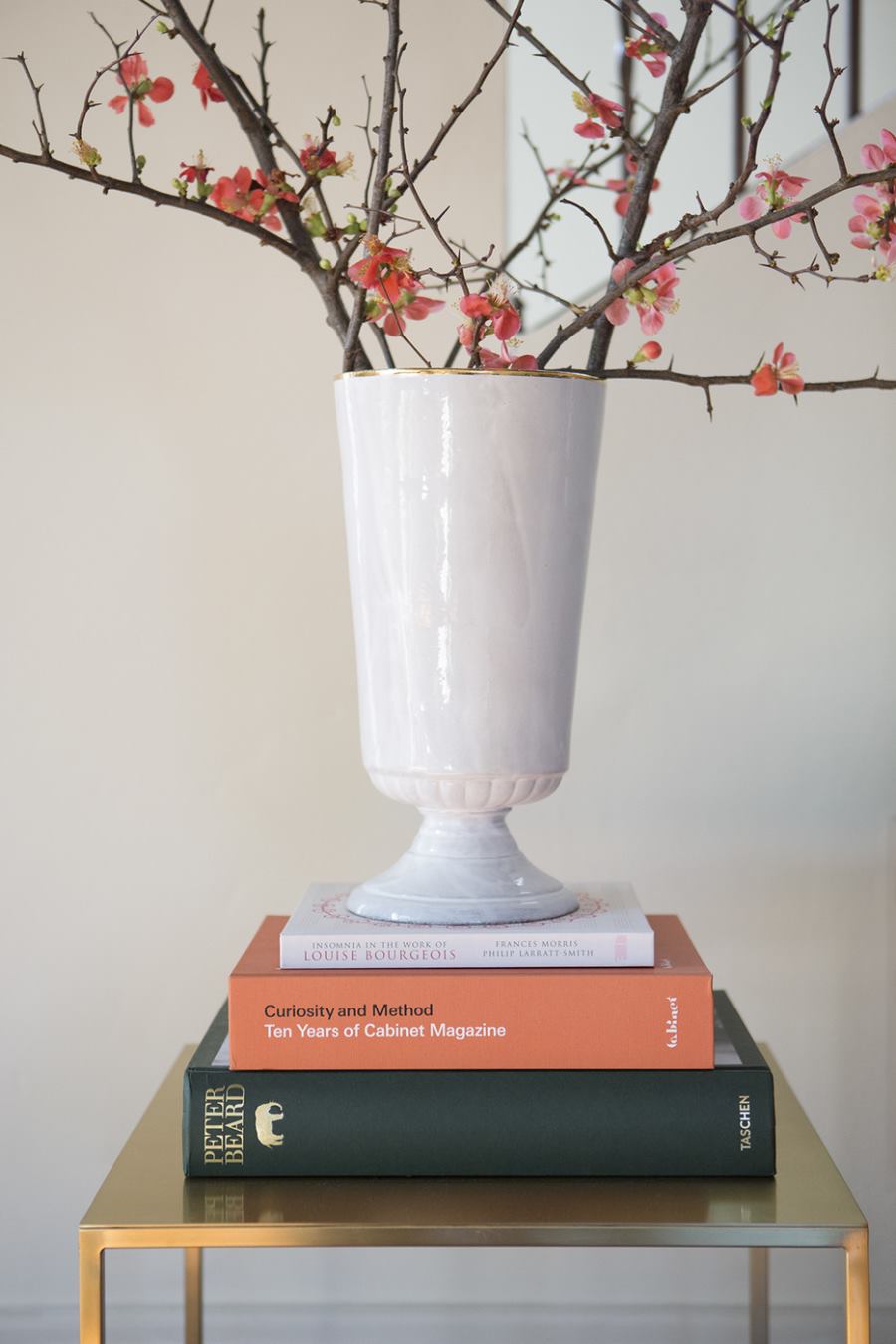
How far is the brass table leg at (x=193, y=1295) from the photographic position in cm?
121

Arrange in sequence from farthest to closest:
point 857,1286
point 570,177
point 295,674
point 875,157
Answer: point 295,674, point 570,177, point 875,157, point 857,1286

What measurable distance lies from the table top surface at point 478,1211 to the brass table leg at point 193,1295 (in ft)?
1.33

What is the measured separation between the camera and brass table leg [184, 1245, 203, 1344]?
3.96 feet

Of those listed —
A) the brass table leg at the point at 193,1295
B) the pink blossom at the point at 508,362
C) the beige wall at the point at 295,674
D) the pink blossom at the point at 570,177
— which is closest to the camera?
the pink blossom at the point at 508,362

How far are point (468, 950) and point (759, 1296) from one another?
57 cm

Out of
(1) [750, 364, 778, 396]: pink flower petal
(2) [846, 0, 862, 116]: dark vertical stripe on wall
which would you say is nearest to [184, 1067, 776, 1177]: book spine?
(1) [750, 364, 778, 396]: pink flower petal

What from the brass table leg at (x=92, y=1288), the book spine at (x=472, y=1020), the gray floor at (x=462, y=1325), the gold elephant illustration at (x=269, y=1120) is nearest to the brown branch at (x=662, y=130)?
the book spine at (x=472, y=1020)

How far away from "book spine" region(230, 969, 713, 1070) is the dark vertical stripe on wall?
3.24 feet

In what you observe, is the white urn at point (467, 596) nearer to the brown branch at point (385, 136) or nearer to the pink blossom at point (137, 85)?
the brown branch at point (385, 136)

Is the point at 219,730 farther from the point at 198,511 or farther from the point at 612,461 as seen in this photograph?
the point at 612,461

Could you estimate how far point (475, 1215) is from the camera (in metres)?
0.78

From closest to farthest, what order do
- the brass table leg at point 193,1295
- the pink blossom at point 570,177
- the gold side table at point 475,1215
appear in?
the gold side table at point 475,1215 < the pink blossom at point 570,177 < the brass table leg at point 193,1295

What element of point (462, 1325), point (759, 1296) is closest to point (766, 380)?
point (759, 1296)

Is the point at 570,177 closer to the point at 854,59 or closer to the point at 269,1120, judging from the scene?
the point at 854,59
